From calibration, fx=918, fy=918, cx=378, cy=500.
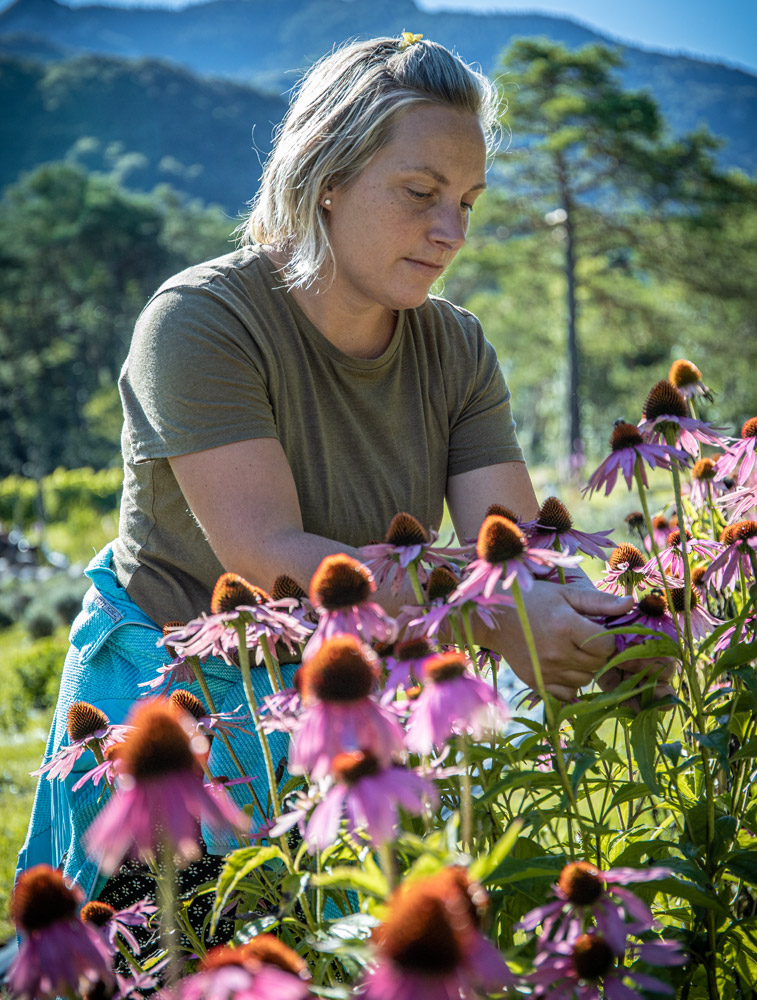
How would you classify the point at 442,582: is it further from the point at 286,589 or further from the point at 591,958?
the point at 591,958

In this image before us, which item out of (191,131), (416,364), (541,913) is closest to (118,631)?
(416,364)

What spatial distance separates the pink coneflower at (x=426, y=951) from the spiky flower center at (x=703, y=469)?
835 millimetres

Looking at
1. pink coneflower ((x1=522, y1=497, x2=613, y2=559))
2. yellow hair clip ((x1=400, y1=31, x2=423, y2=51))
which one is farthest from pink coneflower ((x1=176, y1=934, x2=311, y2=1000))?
yellow hair clip ((x1=400, y1=31, x2=423, y2=51))

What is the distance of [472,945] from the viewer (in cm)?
44

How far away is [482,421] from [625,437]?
2.03 feet

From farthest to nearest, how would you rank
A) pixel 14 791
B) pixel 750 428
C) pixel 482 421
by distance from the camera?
pixel 14 791 < pixel 482 421 < pixel 750 428

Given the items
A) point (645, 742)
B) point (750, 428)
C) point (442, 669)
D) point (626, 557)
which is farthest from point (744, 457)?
point (442, 669)

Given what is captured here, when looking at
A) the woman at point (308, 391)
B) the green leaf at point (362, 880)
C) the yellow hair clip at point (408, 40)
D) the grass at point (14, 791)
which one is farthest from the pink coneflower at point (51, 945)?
the grass at point (14, 791)

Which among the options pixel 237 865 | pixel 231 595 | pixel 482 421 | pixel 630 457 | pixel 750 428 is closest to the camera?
pixel 237 865

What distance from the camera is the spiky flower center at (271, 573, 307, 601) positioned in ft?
3.03

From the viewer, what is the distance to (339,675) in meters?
0.55

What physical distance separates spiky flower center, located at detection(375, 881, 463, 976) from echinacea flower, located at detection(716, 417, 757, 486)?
74cm

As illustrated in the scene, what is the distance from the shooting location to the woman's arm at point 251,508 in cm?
104

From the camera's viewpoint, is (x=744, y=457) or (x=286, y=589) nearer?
(x=286, y=589)
